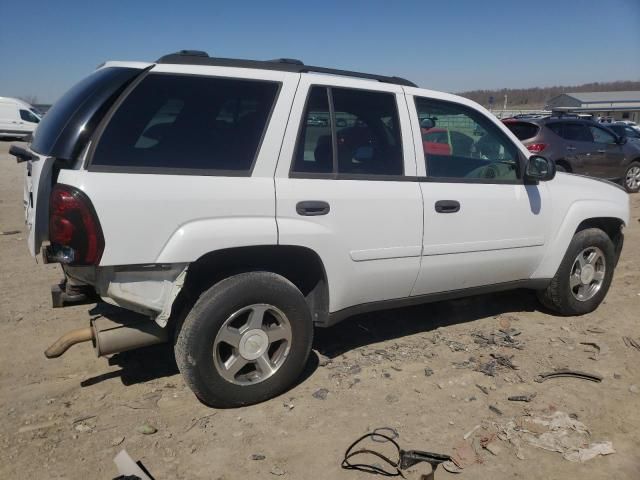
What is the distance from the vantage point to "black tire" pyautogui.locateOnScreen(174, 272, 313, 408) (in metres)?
2.94

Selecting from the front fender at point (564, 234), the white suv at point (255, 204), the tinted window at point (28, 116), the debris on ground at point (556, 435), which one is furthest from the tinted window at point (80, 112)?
the tinted window at point (28, 116)

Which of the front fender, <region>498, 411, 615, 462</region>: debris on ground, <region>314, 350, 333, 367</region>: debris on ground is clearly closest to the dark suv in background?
the front fender

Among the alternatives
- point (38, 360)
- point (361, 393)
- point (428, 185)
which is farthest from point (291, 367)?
point (38, 360)

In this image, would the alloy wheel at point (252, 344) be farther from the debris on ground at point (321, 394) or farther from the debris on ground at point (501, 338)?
the debris on ground at point (501, 338)

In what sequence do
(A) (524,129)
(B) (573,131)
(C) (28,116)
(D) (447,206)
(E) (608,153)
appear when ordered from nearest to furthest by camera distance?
(D) (447,206) → (A) (524,129) → (B) (573,131) → (E) (608,153) → (C) (28,116)

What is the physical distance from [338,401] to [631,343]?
257 cm

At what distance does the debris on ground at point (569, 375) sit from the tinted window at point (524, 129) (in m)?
8.32

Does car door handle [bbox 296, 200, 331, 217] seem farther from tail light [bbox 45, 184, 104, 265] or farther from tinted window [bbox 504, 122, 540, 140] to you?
tinted window [bbox 504, 122, 540, 140]

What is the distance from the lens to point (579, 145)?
11.6 m

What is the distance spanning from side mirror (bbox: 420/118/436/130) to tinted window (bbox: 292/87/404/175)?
216mm

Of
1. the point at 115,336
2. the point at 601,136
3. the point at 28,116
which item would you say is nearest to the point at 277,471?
the point at 115,336

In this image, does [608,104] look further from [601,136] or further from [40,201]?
[40,201]

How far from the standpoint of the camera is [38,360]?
372 cm

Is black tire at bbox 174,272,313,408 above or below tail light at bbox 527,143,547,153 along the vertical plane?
below
